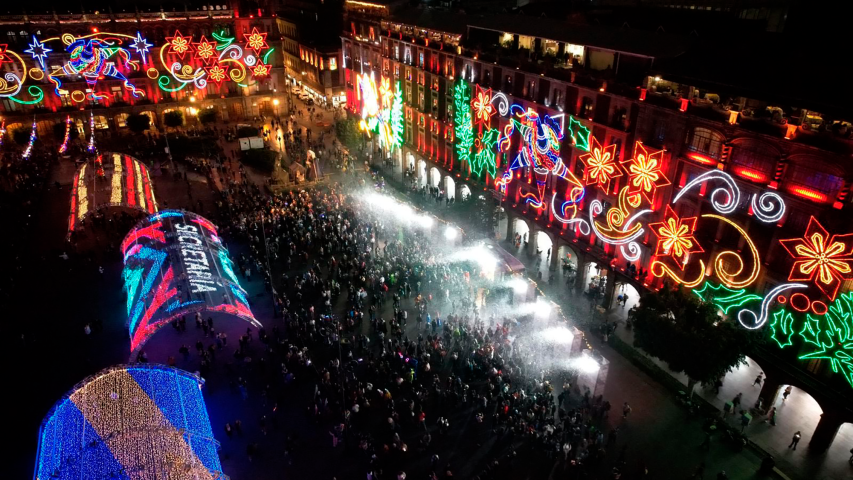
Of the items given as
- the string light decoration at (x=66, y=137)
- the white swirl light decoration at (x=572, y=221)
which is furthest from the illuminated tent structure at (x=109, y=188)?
the white swirl light decoration at (x=572, y=221)

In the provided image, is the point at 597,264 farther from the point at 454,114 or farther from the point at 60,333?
the point at 60,333

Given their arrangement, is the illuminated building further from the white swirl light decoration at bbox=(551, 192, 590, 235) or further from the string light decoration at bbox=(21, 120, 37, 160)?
the white swirl light decoration at bbox=(551, 192, 590, 235)

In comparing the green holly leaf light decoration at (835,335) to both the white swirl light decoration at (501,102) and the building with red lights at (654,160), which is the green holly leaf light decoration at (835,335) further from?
the white swirl light decoration at (501,102)

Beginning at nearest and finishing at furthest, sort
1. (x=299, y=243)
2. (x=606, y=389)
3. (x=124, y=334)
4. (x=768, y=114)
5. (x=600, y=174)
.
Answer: (x=768, y=114) → (x=606, y=389) → (x=124, y=334) → (x=600, y=174) → (x=299, y=243)

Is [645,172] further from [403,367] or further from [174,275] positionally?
[174,275]

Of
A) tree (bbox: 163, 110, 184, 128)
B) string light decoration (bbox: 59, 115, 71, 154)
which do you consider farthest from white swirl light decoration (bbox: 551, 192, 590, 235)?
string light decoration (bbox: 59, 115, 71, 154)

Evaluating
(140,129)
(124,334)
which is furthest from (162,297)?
(140,129)
